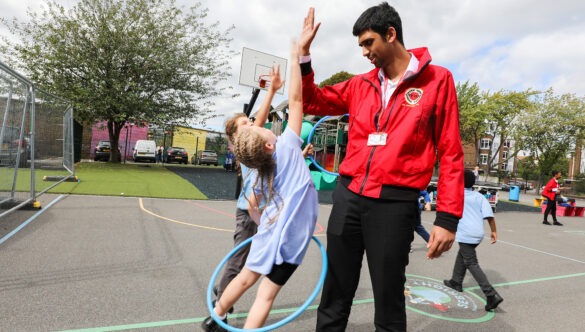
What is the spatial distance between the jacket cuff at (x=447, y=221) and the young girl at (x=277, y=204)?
724 mm

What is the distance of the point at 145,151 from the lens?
94.3 feet

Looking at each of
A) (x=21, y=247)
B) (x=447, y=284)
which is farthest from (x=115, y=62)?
(x=447, y=284)

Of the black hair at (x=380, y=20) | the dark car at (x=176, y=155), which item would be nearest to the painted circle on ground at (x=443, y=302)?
the black hair at (x=380, y=20)

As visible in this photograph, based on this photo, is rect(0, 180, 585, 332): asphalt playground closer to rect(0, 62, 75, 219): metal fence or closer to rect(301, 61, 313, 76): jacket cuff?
rect(0, 62, 75, 219): metal fence

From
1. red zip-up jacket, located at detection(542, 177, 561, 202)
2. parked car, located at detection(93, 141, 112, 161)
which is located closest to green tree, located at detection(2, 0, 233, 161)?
Answer: parked car, located at detection(93, 141, 112, 161)

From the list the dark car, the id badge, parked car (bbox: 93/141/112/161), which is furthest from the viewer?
the dark car

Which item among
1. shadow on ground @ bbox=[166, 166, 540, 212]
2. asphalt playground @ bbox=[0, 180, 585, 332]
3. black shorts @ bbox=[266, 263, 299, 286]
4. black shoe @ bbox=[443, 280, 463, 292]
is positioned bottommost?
shadow on ground @ bbox=[166, 166, 540, 212]

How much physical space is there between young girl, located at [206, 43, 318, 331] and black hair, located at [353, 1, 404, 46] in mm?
404

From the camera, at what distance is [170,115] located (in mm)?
21922

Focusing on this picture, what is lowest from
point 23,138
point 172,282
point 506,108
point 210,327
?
point 172,282

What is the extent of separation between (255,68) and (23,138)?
655 cm

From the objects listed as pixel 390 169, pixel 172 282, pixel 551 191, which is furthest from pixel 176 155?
pixel 390 169

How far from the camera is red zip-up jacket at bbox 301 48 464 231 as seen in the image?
5.83 ft

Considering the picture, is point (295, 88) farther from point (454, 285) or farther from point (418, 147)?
point (454, 285)
